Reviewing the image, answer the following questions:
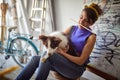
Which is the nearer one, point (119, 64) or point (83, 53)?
point (83, 53)

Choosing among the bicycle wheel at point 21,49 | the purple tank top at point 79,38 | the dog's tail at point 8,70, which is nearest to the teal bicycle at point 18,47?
the bicycle wheel at point 21,49

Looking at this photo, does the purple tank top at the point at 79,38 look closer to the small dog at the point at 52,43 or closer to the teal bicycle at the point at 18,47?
the small dog at the point at 52,43

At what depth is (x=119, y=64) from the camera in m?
1.92

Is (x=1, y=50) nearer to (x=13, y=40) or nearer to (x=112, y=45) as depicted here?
(x=13, y=40)

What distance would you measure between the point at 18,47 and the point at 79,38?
1.21m

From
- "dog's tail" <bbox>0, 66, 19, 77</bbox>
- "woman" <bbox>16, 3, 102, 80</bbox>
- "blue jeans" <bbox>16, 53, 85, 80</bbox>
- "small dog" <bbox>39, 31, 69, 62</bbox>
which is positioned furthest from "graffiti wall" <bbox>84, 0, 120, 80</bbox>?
"dog's tail" <bbox>0, 66, 19, 77</bbox>

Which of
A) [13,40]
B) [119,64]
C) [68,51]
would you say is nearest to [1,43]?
[13,40]

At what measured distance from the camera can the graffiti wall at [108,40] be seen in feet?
6.35

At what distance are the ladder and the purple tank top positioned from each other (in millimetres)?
1097

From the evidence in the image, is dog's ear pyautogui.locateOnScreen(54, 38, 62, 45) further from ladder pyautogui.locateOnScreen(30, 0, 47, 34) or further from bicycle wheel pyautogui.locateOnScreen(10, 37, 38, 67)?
ladder pyautogui.locateOnScreen(30, 0, 47, 34)

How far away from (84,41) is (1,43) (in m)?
1.53

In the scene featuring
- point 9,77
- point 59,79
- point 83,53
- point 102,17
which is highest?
point 102,17

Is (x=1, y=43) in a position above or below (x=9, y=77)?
above

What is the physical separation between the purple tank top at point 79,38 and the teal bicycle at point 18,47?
2.65 ft
